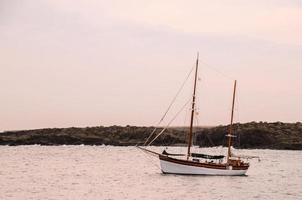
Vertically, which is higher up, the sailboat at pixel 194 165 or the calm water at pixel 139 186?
the sailboat at pixel 194 165

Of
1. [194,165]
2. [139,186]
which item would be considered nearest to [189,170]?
[194,165]

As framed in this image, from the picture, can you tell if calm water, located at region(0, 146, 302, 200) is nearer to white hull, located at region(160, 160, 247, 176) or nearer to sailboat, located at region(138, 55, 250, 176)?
white hull, located at region(160, 160, 247, 176)

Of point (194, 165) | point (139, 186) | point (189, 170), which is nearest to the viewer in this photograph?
point (139, 186)

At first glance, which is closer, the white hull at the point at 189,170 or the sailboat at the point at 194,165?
the sailboat at the point at 194,165

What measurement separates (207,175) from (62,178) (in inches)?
649

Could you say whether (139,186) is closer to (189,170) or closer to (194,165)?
(194,165)

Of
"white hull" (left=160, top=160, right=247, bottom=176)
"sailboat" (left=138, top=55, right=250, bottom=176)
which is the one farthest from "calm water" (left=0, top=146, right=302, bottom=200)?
"sailboat" (left=138, top=55, right=250, bottom=176)

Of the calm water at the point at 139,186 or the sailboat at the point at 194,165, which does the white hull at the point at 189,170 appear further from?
the calm water at the point at 139,186

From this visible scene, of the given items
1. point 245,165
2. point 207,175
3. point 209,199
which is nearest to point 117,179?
point 207,175

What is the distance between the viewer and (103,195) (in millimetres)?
52750

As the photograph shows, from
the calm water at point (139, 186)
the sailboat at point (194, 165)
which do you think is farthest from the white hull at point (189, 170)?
the calm water at point (139, 186)

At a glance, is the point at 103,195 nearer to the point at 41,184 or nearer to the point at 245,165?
the point at 41,184

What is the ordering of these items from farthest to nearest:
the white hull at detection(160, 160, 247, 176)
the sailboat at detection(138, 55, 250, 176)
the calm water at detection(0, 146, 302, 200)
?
the white hull at detection(160, 160, 247, 176) < the sailboat at detection(138, 55, 250, 176) < the calm water at detection(0, 146, 302, 200)

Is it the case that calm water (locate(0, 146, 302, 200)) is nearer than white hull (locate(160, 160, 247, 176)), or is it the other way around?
calm water (locate(0, 146, 302, 200))
